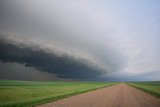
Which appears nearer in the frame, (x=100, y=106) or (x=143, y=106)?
(x=100, y=106)

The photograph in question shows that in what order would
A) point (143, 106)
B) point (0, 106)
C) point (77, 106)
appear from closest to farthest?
point (0, 106) → point (77, 106) → point (143, 106)

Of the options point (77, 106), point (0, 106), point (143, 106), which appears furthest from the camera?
point (143, 106)

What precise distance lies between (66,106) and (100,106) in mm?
3511

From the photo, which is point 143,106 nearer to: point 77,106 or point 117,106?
point 117,106

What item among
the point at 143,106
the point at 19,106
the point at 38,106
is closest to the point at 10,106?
the point at 19,106

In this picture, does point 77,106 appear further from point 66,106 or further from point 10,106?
point 10,106

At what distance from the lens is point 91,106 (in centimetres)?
1984

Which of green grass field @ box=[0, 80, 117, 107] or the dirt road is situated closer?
the dirt road

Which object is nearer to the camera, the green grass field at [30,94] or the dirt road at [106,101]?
the dirt road at [106,101]

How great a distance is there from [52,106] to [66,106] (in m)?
1.39

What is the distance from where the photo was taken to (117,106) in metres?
20.2

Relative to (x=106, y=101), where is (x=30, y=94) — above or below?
above

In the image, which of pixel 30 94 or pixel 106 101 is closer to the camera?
pixel 106 101

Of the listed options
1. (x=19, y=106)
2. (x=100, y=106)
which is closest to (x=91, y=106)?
(x=100, y=106)
